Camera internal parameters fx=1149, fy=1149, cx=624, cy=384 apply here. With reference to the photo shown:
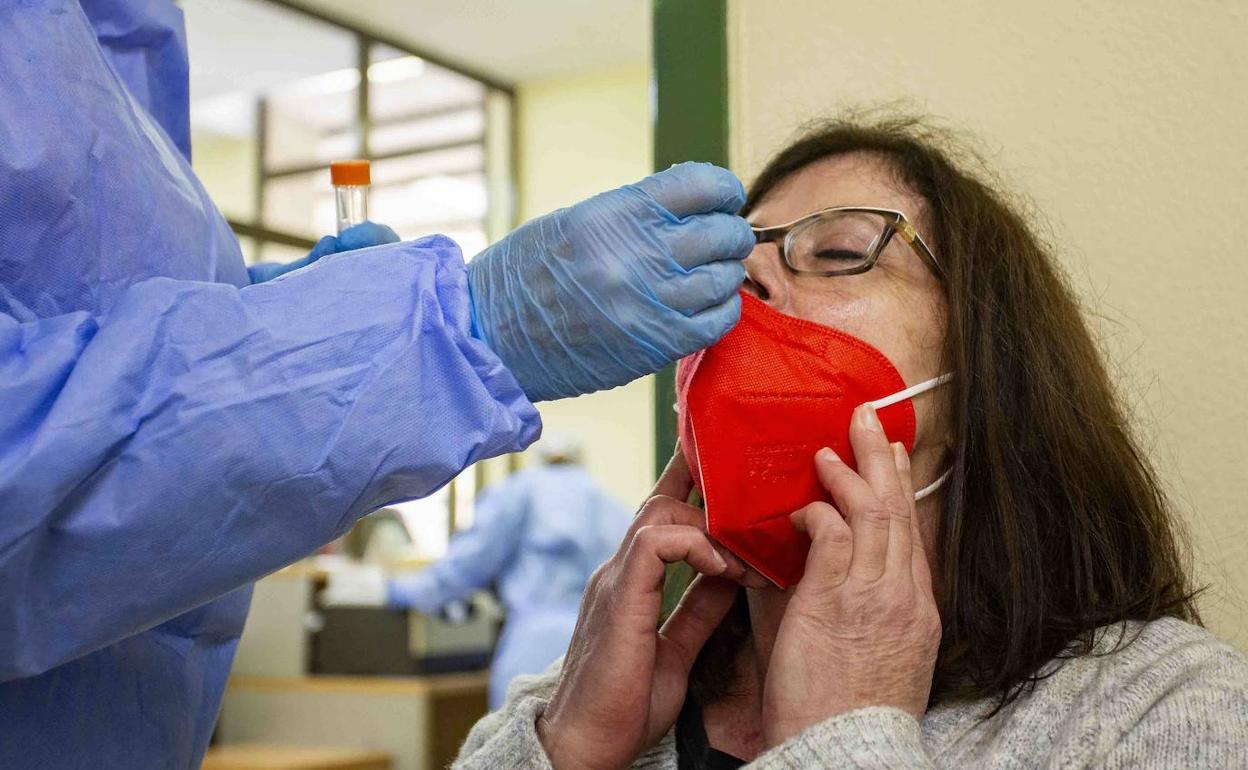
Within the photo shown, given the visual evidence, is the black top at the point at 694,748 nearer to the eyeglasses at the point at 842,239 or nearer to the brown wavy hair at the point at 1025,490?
the brown wavy hair at the point at 1025,490

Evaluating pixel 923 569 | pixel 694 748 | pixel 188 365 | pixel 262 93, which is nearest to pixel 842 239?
pixel 923 569

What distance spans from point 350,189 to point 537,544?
142 inches

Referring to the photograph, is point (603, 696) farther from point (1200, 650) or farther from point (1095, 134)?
point (1095, 134)

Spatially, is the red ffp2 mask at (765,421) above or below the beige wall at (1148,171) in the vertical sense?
below

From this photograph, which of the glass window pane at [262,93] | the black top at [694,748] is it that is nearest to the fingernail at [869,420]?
the black top at [694,748]

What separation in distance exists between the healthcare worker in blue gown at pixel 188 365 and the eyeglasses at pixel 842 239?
10.2 inches

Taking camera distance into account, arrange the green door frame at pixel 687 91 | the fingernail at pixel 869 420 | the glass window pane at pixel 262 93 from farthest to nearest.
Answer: the glass window pane at pixel 262 93
the green door frame at pixel 687 91
the fingernail at pixel 869 420

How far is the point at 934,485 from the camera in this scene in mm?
1383

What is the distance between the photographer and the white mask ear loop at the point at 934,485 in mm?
1382

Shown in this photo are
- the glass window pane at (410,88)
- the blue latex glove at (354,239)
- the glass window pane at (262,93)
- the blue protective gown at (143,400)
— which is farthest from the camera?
the glass window pane at (410,88)

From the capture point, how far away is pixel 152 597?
94cm

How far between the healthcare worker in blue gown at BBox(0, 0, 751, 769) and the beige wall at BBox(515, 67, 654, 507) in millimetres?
5902

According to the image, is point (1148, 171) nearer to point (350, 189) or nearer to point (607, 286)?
point (607, 286)

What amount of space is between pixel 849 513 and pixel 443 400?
0.44 metres
